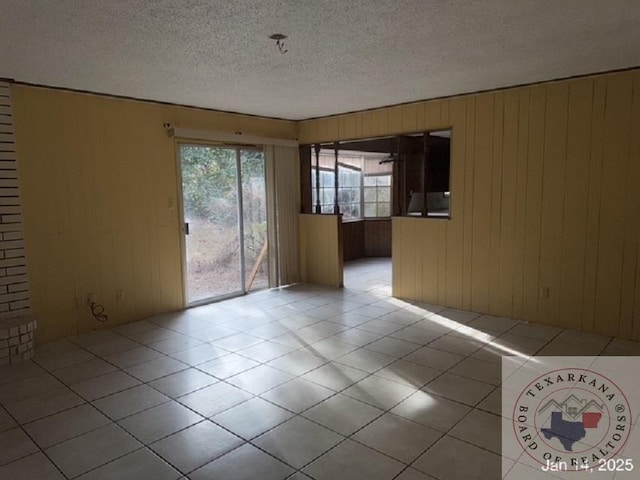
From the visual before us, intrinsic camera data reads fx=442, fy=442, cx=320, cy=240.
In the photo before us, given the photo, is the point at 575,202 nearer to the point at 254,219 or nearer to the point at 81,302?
the point at 254,219

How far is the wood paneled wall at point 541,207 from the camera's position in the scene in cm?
383

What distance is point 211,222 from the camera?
539cm


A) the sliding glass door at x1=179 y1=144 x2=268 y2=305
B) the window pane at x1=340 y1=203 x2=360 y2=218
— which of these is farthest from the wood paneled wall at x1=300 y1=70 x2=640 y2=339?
the window pane at x1=340 y1=203 x2=360 y2=218

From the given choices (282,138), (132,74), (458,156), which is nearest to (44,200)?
(132,74)

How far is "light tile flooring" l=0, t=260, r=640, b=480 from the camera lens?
2.26m

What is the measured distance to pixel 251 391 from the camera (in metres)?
3.04

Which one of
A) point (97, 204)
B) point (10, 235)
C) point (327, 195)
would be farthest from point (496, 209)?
point (10, 235)

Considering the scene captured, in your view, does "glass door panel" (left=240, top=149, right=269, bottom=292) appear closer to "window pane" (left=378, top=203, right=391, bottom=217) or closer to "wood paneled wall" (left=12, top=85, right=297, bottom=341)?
"wood paneled wall" (left=12, top=85, right=297, bottom=341)

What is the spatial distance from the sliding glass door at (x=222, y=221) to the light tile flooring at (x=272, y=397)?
0.82m

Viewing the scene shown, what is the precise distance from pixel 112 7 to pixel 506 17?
2.17 m

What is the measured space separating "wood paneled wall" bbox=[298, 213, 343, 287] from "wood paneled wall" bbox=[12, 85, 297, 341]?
1.98 metres

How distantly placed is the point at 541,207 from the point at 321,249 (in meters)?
2.98

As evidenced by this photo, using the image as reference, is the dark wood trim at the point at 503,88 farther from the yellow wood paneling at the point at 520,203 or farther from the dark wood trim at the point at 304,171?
the dark wood trim at the point at 304,171

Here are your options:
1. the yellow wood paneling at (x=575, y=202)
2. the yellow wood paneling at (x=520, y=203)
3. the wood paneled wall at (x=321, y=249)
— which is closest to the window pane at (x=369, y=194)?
the wood paneled wall at (x=321, y=249)
